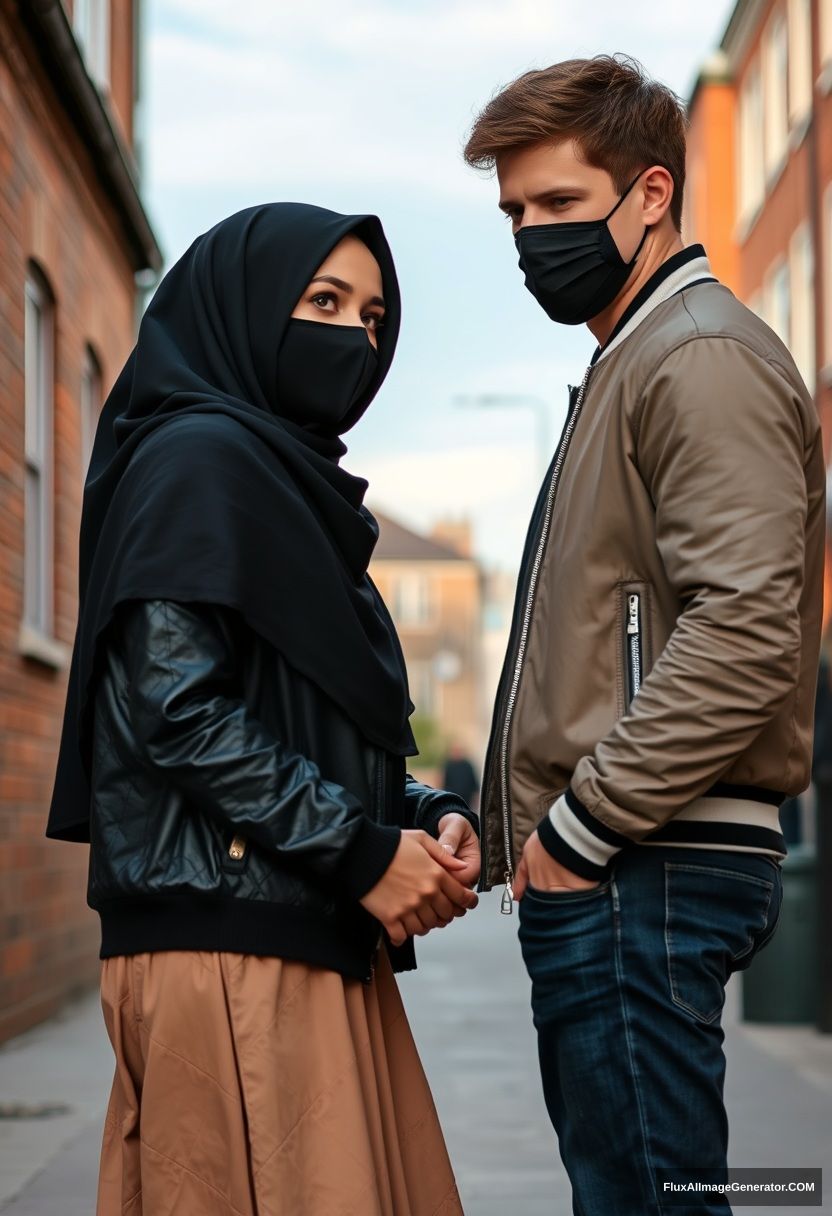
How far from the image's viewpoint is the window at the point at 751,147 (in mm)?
28141

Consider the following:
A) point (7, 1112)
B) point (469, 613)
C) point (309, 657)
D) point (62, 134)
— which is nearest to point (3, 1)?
point (62, 134)

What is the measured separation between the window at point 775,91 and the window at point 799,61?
0.63 metres

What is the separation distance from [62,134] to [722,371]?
9752 millimetres

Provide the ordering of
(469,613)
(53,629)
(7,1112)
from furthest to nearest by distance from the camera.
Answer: (469,613), (53,629), (7,1112)

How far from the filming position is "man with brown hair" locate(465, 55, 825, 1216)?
2.77m

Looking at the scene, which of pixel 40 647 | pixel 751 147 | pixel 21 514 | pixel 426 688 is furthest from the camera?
pixel 426 688

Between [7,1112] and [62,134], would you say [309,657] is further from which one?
[62,134]

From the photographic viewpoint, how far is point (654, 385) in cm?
289

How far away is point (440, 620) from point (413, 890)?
8418 cm

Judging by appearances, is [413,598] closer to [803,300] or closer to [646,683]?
[803,300]

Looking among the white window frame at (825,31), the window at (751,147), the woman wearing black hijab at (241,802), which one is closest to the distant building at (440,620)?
the window at (751,147)

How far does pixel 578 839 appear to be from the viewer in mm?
2811

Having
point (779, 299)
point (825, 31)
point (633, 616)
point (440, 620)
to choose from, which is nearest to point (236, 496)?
point (633, 616)

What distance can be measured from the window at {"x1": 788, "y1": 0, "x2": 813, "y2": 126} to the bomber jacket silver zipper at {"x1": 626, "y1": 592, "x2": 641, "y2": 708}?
21.4m
